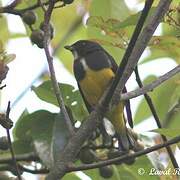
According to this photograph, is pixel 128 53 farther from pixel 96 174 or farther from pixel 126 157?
pixel 96 174

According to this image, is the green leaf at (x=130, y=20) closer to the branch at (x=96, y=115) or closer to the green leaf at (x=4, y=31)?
the branch at (x=96, y=115)

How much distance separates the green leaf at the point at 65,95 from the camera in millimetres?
2531

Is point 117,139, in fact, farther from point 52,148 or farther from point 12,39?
point 12,39

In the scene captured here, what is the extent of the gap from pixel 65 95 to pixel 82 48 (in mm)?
1086

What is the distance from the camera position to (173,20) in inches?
87.1

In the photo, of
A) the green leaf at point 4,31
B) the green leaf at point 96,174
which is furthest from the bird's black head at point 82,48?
the green leaf at point 96,174

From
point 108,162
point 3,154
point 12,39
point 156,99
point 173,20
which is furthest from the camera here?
point 12,39

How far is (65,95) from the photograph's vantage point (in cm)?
254

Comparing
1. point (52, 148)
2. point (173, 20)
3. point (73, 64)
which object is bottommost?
point (52, 148)

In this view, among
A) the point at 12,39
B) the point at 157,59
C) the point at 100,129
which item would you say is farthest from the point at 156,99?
the point at 12,39

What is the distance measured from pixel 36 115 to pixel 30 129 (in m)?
0.13

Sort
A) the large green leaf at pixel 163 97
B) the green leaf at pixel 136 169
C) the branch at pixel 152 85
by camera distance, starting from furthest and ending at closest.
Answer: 1. the large green leaf at pixel 163 97
2. the green leaf at pixel 136 169
3. the branch at pixel 152 85

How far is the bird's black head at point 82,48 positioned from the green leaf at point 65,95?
36.8 inches

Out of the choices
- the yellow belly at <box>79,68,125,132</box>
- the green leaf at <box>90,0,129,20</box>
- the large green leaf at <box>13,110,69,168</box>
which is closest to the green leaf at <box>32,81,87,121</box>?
the large green leaf at <box>13,110,69,168</box>
